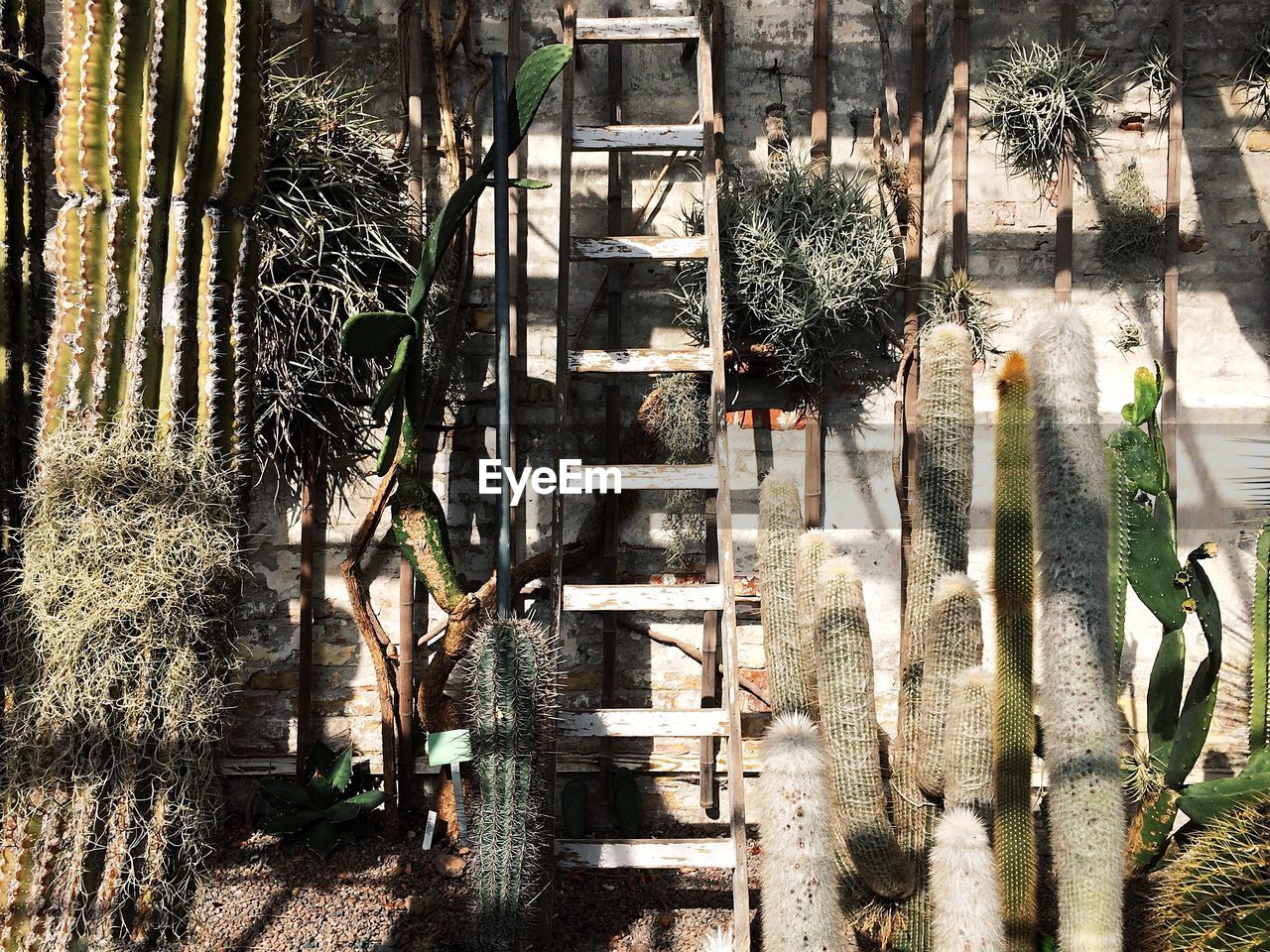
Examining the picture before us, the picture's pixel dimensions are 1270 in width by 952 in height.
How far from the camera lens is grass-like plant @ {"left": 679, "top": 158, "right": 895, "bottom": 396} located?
2539mm

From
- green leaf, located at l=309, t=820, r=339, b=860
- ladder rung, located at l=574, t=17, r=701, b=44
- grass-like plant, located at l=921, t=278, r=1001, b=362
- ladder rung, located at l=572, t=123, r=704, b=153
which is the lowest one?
green leaf, located at l=309, t=820, r=339, b=860

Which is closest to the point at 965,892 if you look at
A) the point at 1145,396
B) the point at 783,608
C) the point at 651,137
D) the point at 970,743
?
→ the point at 970,743

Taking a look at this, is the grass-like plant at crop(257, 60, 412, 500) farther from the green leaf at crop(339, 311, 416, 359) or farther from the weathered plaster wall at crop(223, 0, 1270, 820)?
the green leaf at crop(339, 311, 416, 359)

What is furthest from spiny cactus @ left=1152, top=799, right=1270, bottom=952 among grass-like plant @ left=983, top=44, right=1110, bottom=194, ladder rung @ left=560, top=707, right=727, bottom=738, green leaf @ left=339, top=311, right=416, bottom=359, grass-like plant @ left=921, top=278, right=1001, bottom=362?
green leaf @ left=339, top=311, right=416, bottom=359

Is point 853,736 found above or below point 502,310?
below

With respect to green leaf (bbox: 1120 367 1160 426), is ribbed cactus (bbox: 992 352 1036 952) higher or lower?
lower

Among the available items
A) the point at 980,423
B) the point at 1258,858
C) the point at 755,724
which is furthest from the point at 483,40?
the point at 1258,858

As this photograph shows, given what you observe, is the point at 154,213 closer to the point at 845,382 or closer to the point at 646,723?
the point at 646,723

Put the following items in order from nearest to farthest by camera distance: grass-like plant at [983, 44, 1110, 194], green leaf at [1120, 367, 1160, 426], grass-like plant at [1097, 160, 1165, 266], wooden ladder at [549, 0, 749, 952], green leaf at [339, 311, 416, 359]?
1. green leaf at [339, 311, 416, 359]
2. wooden ladder at [549, 0, 749, 952]
3. green leaf at [1120, 367, 1160, 426]
4. grass-like plant at [983, 44, 1110, 194]
5. grass-like plant at [1097, 160, 1165, 266]

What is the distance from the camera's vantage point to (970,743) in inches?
71.2

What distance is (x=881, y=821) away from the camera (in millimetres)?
1931

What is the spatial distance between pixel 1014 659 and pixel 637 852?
992 millimetres

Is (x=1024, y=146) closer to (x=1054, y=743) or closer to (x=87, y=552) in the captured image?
(x=1054, y=743)

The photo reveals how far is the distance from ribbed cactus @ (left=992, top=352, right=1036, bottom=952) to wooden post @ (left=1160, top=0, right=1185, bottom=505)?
1.03 metres
